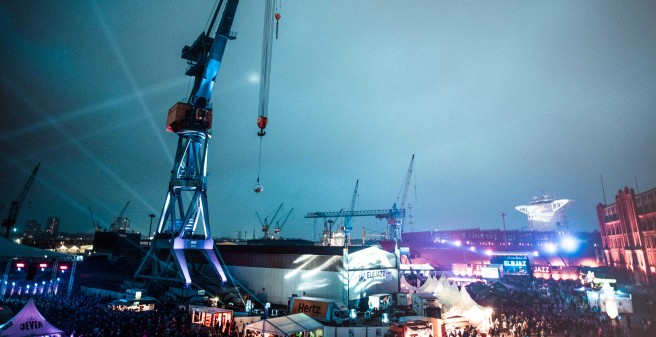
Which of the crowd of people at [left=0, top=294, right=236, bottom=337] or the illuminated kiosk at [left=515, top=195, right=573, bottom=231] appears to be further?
the illuminated kiosk at [left=515, top=195, right=573, bottom=231]

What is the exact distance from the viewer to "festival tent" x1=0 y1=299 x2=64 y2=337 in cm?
1802

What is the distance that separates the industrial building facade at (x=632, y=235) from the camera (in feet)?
190

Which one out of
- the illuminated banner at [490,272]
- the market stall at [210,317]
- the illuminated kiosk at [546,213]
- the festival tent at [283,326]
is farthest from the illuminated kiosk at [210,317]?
the illuminated kiosk at [546,213]

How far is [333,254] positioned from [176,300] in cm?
1873

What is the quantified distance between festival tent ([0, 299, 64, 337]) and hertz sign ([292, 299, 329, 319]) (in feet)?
58.4

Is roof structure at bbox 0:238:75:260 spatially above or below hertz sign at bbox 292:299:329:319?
above

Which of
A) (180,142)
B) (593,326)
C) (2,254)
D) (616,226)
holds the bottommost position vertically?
(593,326)

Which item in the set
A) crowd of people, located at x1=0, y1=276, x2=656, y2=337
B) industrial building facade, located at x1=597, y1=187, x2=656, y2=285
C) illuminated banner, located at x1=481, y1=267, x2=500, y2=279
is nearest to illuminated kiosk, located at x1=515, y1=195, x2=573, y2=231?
industrial building facade, located at x1=597, y1=187, x2=656, y2=285

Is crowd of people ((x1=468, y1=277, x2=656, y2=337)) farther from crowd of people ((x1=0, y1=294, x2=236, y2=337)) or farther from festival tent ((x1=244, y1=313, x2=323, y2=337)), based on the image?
crowd of people ((x1=0, y1=294, x2=236, y2=337))

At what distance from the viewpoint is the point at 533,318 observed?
28406 millimetres

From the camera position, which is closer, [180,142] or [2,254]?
[2,254]

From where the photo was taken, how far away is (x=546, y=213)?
131250 mm

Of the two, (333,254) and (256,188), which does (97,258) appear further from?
(333,254)

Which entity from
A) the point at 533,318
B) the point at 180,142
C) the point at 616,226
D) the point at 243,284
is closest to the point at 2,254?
the point at 180,142
